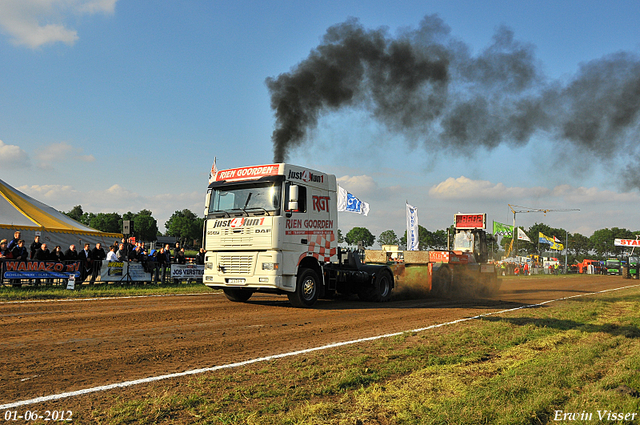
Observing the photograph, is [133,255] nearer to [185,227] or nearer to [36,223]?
[36,223]

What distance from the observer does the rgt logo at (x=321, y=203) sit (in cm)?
1232

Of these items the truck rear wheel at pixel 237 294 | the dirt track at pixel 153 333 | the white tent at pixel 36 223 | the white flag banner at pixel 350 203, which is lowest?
the dirt track at pixel 153 333

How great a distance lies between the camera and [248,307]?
468 inches

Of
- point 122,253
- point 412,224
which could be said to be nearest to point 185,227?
point 412,224

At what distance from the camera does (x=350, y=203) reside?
97.5ft

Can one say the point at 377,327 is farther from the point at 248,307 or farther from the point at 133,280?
the point at 133,280

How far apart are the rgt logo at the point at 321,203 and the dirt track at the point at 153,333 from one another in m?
2.59

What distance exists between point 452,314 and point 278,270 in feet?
14.3

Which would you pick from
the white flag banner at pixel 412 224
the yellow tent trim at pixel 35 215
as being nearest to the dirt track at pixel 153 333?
the yellow tent trim at pixel 35 215

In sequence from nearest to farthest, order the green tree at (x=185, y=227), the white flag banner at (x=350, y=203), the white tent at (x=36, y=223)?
1. the white tent at (x=36, y=223)
2. the white flag banner at (x=350, y=203)
3. the green tree at (x=185, y=227)

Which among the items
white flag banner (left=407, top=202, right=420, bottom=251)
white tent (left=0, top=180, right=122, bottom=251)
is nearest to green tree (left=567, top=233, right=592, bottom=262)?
white flag banner (left=407, top=202, right=420, bottom=251)

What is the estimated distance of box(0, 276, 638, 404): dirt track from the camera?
5238mm

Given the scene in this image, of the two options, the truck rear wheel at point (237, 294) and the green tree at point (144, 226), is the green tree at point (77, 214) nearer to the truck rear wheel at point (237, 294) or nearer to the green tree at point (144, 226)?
the green tree at point (144, 226)

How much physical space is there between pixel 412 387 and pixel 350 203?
81.6 ft
